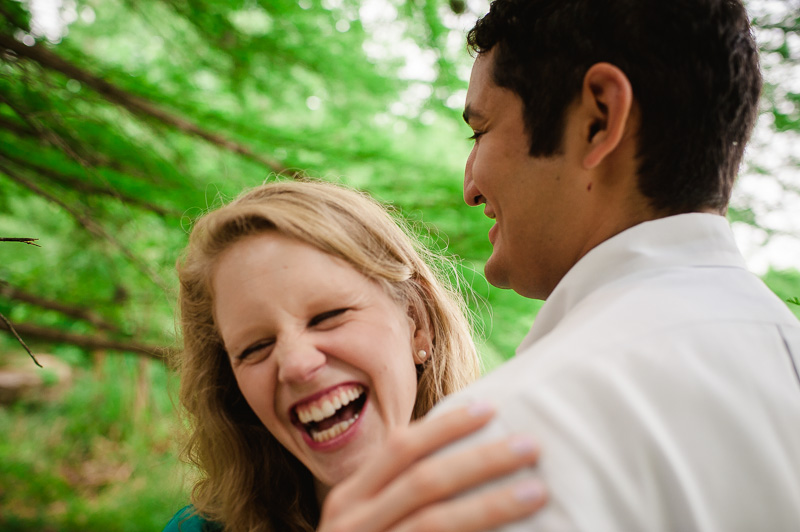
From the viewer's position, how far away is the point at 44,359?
29.6 ft

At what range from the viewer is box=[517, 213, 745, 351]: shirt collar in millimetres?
987

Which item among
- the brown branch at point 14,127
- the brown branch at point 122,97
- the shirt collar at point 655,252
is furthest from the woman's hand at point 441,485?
the brown branch at point 14,127

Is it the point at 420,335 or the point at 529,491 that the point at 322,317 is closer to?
the point at 420,335

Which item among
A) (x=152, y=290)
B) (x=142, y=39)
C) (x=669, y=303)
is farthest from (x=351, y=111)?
(x=669, y=303)

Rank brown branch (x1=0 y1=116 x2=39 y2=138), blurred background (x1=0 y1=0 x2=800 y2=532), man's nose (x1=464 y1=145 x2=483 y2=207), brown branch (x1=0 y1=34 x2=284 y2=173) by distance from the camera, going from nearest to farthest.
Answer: man's nose (x1=464 y1=145 x2=483 y2=207), brown branch (x1=0 y1=34 x2=284 y2=173), blurred background (x1=0 y1=0 x2=800 y2=532), brown branch (x1=0 y1=116 x2=39 y2=138)

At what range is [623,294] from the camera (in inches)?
34.9

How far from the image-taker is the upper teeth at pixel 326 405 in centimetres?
141

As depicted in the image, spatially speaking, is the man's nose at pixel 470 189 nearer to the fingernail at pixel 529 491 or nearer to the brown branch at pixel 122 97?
the fingernail at pixel 529 491

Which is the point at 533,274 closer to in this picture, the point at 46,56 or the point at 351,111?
the point at 46,56

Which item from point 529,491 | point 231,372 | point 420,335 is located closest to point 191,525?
point 231,372

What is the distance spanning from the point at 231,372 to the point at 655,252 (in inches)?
55.5

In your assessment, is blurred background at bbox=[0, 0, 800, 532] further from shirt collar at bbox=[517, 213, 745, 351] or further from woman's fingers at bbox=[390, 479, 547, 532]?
woman's fingers at bbox=[390, 479, 547, 532]

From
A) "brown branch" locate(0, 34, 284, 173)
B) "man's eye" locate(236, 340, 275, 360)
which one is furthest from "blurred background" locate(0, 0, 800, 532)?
"man's eye" locate(236, 340, 275, 360)

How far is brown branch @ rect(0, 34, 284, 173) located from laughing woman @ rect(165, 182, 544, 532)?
5.01 feet
